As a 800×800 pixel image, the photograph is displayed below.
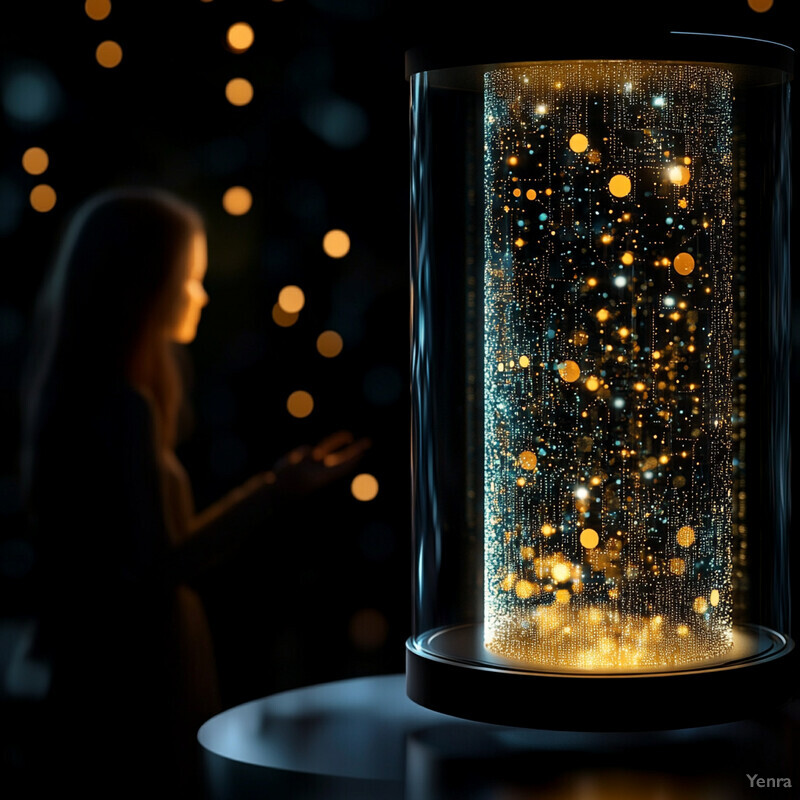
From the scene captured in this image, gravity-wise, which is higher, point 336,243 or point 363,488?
point 336,243

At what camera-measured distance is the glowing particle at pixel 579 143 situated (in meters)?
1.23

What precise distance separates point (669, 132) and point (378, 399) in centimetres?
88

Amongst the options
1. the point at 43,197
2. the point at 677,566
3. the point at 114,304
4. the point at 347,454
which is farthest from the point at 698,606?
the point at 43,197

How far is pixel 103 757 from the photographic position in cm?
134

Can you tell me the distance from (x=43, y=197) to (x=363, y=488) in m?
0.66

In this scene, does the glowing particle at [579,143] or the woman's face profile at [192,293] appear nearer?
the glowing particle at [579,143]

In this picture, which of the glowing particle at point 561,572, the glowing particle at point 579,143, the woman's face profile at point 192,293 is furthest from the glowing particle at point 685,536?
the woman's face profile at point 192,293

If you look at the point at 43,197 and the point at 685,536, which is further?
the point at 43,197

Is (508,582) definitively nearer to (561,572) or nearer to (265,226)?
(561,572)

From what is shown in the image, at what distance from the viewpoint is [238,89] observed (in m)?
1.98

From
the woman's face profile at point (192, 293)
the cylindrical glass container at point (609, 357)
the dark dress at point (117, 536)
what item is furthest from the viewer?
the woman's face profile at point (192, 293)

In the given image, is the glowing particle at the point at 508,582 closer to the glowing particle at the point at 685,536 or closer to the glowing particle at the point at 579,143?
the glowing particle at the point at 685,536

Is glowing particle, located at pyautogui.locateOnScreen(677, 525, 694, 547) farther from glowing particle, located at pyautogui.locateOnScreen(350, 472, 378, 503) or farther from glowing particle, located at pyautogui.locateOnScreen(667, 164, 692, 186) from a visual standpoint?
Result: glowing particle, located at pyautogui.locateOnScreen(350, 472, 378, 503)

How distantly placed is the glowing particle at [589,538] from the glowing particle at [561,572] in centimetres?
3
